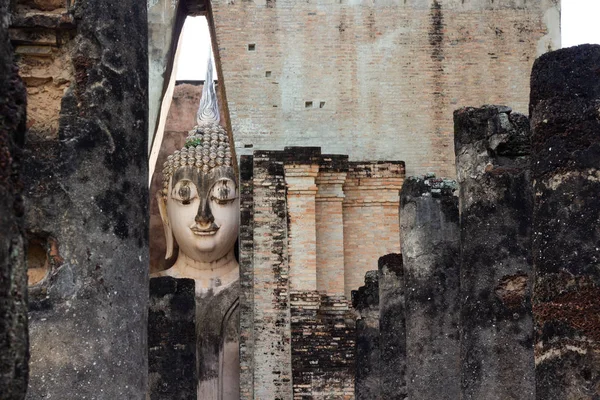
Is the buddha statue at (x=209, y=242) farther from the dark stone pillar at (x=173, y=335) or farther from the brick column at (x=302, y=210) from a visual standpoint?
the dark stone pillar at (x=173, y=335)

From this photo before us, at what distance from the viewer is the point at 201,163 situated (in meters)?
24.5

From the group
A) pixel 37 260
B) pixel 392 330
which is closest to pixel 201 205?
pixel 392 330

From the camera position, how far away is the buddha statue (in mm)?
23672

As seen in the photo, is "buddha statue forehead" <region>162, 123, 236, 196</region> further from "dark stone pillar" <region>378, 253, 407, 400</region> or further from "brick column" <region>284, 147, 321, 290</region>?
"dark stone pillar" <region>378, 253, 407, 400</region>

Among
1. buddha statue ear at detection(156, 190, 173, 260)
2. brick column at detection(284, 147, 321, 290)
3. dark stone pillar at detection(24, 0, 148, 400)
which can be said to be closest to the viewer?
dark stone pillar at detection(24, 0, 148, 400)

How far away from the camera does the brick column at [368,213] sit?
23.6 meters

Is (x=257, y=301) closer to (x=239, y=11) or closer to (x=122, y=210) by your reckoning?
(x=239, y=11)

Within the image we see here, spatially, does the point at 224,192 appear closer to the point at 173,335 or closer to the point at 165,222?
the point at 165,222

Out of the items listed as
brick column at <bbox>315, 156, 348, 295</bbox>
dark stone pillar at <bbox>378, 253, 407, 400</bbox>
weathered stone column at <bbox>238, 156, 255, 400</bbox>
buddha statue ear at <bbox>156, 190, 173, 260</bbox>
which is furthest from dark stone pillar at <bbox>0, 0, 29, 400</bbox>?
buddha statue ear at <bbox>156, 190, 173, 260</bbox>

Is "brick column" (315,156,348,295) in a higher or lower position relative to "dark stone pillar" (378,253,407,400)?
higher

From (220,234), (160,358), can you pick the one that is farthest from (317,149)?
(160,358)

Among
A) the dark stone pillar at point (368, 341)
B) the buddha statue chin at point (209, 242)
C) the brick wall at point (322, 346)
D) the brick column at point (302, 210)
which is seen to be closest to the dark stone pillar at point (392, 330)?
the dark stone pillar at point (368, 341)

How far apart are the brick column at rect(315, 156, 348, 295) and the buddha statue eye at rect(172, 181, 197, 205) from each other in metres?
2.05

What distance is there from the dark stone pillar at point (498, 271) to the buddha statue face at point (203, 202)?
11280 mm
